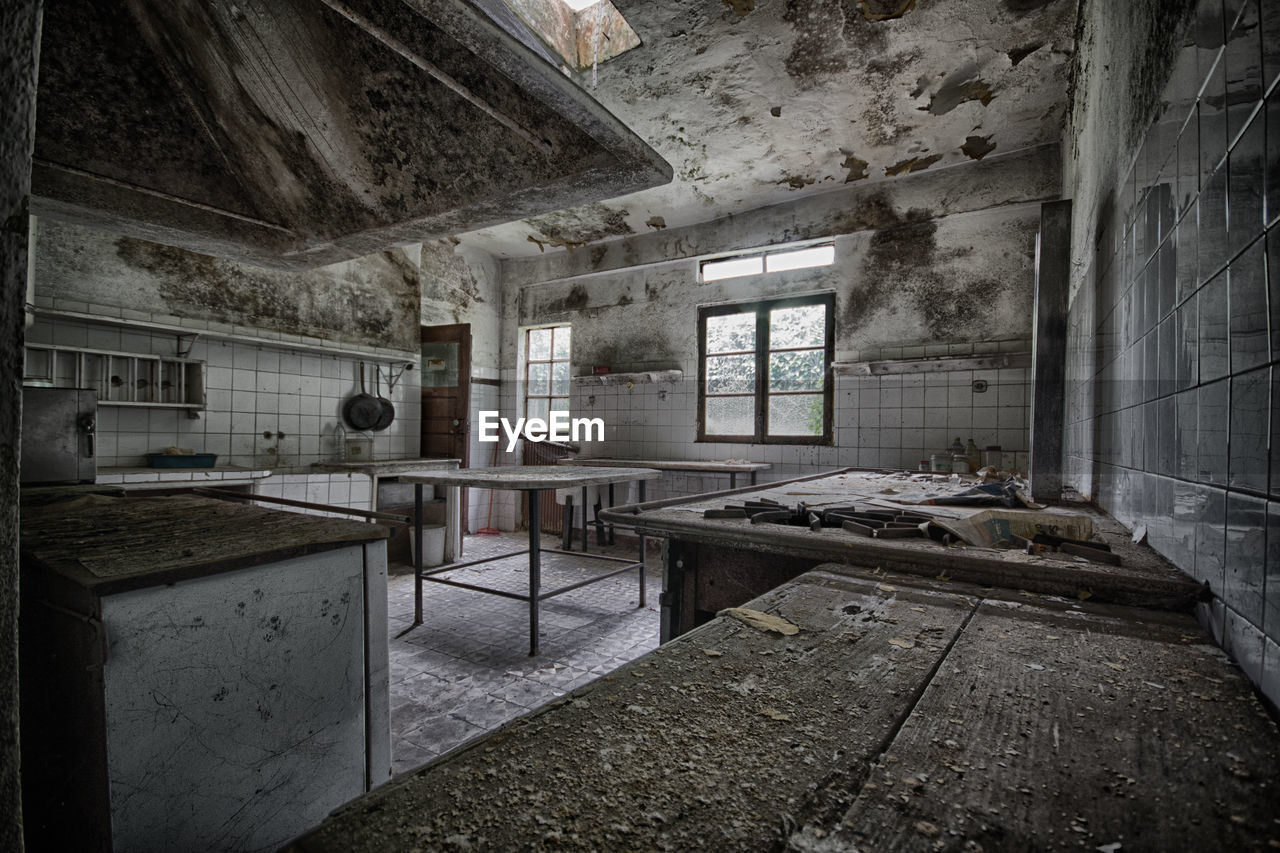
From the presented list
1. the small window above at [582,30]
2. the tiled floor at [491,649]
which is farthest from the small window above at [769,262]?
the tiled floor at [491,649]

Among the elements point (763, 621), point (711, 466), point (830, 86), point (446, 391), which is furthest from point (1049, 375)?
point (446, 391)

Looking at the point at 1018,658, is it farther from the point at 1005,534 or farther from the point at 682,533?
the point at 682,533

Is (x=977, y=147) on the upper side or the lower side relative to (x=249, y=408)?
upper

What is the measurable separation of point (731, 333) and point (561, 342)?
2.16 metres

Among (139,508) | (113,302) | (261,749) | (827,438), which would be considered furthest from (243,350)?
(827,438)

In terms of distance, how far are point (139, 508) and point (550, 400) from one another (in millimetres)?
4918

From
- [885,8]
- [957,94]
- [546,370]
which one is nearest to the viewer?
[885,8]

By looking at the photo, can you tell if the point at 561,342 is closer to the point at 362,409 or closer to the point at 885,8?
the point at 362,409

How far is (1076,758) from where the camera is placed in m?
0.58

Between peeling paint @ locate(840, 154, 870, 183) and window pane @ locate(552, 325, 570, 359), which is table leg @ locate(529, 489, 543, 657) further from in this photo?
window pane @ locate(552, 325, 570, 359)

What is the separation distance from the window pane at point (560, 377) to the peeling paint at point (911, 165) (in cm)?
382

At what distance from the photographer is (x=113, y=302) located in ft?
12.7

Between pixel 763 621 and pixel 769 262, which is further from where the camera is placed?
pixel 769 262

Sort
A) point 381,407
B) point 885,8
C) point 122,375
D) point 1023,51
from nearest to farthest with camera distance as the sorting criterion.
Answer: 1. point 885,8
2. point 1023,51
3. point 122,375
4. point 381,407
